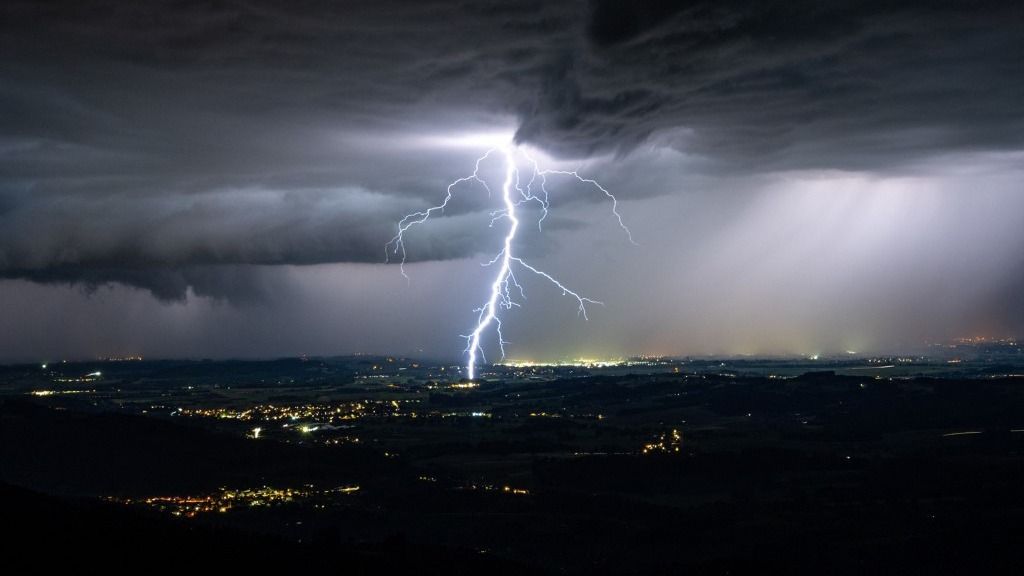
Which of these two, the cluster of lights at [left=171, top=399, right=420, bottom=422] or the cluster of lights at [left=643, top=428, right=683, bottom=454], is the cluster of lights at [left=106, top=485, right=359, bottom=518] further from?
the cluster of lights at [left=171, top=399, right=420, bottom=422]

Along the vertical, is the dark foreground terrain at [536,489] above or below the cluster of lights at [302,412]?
below

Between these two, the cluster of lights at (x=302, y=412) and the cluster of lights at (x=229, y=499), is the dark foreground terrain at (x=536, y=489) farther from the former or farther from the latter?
the cluster of lights at (x=302, y=412)

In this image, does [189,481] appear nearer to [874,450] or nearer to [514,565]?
[514,565]

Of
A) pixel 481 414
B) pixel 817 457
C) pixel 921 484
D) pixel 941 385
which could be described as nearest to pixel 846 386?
pixel 941 385

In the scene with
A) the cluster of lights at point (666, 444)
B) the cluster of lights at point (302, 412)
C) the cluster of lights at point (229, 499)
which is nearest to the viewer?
the cluster of lights at point (229, 499)

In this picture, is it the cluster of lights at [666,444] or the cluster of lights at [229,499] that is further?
the cluster of lights at [666,444]

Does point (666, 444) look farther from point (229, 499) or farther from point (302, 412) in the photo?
point (302, 412)

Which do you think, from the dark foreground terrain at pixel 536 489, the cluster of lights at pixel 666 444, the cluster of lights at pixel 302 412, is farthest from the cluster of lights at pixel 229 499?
the cluster of lights at pixel 302 412

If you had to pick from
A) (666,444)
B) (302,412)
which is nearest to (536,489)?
(666,444)
